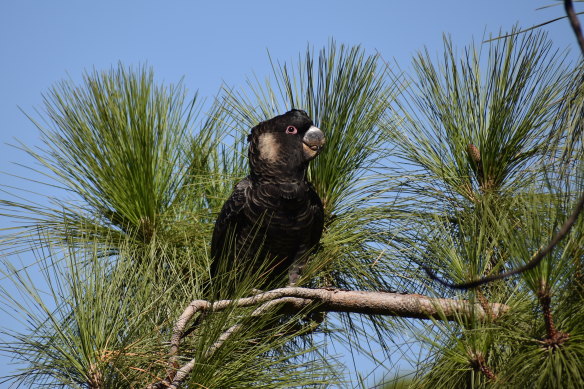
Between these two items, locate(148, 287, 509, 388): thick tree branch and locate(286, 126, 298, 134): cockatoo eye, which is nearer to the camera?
locate(148, 287, 509, 388): thick tree branch

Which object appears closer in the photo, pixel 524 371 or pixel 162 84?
pixel 524 371

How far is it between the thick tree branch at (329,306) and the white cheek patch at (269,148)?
2.63 ft

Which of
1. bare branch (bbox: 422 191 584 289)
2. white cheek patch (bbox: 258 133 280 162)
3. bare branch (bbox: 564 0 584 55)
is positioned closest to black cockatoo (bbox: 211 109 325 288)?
white cheek patch (bbox: 258 133 280 162)

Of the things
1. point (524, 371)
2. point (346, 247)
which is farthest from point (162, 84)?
point (524, 371)

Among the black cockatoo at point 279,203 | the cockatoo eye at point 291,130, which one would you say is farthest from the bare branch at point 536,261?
the cockatoo eye at point 291,130

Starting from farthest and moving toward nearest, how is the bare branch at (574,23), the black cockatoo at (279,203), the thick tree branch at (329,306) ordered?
the black cockatoo at (279,203)
the thick tree branch at (329,306)
the bare branch at (574,23)

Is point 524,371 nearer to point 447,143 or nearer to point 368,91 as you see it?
point 447,143

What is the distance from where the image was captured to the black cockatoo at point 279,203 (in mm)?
2799

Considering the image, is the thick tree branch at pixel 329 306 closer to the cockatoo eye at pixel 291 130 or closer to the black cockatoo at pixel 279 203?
the black cockatoo at pixel 279 203

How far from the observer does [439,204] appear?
8.32ft

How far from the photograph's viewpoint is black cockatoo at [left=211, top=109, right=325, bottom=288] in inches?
110

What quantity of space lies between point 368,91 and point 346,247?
625mm

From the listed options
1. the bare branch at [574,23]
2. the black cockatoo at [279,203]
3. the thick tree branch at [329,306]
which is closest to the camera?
the bare branch at [574,23]

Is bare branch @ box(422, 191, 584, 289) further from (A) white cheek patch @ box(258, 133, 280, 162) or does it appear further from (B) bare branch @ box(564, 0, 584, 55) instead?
(A) white cheek patch @ box(258, 133, 280, 162)
